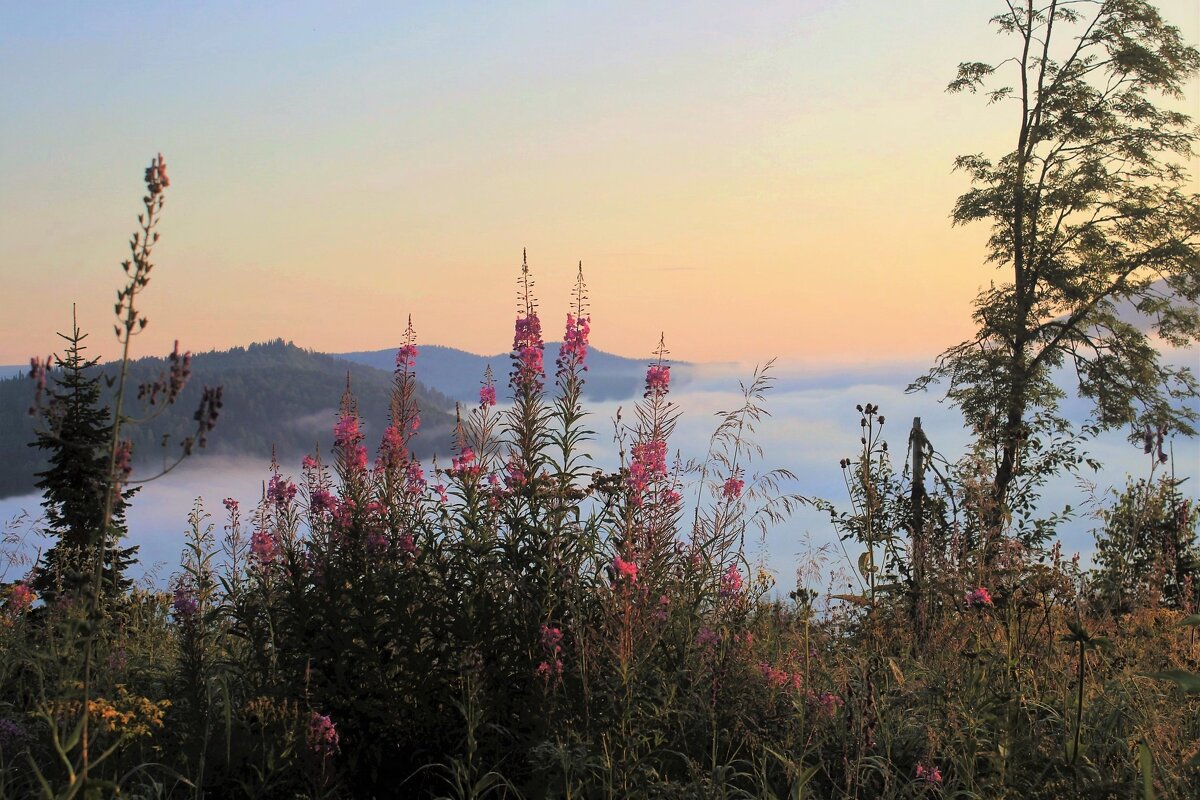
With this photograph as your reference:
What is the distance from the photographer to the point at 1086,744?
473 centimetres

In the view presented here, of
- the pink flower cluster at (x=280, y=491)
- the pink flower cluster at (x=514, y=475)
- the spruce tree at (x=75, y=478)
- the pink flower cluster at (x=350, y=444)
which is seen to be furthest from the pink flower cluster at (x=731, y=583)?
the spruce tree at (x=75, y=478)

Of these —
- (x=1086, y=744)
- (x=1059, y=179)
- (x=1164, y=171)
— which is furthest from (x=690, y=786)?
(x=1164, y=171)

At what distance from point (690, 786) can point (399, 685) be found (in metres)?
1.58

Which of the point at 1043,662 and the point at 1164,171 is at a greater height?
the point at 1164,171

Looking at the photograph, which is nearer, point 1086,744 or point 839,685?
point 1086,744

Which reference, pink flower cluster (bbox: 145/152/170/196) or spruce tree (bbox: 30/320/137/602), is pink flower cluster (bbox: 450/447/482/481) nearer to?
pink flower cluster (bbox: 145/152/170/196)

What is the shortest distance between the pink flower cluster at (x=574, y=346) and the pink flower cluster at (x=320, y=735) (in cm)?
214

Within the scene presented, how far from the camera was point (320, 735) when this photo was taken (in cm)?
414

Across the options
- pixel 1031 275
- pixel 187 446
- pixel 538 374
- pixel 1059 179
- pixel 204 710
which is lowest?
pixel 204 710

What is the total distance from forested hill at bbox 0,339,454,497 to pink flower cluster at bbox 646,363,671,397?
1.15 meters

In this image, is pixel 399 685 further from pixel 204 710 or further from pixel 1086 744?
pixel 1086 744

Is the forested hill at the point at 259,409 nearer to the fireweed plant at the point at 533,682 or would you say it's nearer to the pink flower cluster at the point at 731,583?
the fireweed plant at the point at 533,682

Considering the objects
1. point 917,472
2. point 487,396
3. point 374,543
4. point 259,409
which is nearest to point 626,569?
point 374,543

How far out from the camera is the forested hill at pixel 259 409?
3.30 m
